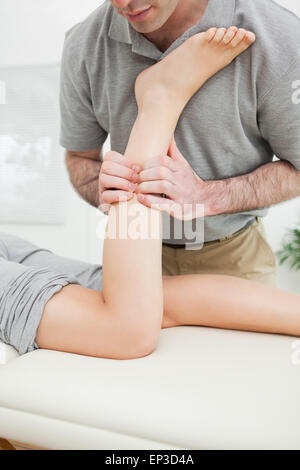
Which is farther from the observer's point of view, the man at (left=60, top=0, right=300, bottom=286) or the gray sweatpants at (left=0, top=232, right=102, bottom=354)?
the man at (left=60, top=0, right=300, bottom=286)

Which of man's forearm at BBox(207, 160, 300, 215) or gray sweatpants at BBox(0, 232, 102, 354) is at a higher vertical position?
man's forearm at BBox(207, 160, 300, 215)

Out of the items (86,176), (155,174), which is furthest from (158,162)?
(86,176)

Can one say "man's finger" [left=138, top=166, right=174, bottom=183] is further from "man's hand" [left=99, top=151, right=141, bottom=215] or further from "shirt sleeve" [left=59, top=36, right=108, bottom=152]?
"shirt sleeve" [left=59, top=36, right=108, bottom=152]

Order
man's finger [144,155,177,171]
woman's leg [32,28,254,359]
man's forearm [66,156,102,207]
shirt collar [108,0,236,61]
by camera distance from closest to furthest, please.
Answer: woman's leg [32,28,254,359], man's finger [144,155,177,171], shirt collar [108,0,236,61], man's forearm [66,156,102,207]

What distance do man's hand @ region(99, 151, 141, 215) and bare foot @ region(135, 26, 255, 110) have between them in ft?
0.66

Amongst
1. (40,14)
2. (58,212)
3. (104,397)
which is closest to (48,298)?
(104,397)

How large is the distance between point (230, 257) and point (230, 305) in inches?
24.4

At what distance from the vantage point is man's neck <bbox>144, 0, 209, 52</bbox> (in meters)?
1.22

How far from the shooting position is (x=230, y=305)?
3.45 ft

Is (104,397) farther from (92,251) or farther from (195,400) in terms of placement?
(92,251)

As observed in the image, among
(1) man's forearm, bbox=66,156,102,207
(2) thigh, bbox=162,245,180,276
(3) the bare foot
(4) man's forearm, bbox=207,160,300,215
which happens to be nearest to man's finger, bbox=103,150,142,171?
(3) the bare foot

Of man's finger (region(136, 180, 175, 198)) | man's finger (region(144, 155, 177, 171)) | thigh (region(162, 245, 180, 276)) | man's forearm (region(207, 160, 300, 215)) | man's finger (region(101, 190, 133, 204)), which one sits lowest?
thigh (region(162, 245, 180, 276))

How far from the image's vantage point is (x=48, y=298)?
0.99 meters

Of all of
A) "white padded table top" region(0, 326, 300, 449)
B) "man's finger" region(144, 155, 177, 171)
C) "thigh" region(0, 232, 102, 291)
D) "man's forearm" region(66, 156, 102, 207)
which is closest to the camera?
"white padded table top" region(0, 326, 300, 449)
